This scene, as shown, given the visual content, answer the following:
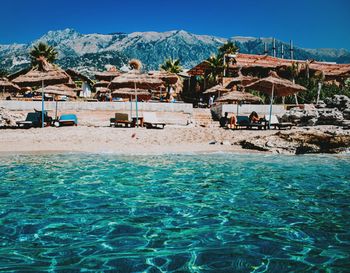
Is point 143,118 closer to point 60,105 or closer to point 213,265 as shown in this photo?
point 60,105

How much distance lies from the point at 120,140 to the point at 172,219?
9.93 metres

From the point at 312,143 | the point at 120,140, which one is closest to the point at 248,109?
the point at 312,143

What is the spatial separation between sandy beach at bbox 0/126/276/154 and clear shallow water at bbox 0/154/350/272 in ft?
10.7

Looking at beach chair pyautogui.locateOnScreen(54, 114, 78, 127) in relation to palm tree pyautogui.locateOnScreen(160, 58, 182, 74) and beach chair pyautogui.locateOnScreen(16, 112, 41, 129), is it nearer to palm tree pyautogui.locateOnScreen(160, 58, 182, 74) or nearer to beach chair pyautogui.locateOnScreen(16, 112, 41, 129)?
beach chair pyautogui.locateOnScreen(16, 112, 41, 129)

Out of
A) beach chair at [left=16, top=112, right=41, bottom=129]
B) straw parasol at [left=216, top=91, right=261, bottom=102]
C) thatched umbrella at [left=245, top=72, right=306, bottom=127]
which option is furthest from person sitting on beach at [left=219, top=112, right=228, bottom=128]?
beach chair at [left=16, top=112, right=41, bottom=129]

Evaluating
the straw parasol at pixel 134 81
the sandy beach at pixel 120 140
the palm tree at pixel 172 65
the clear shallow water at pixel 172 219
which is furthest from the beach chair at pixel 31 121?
the palm tree at pixel 172 65

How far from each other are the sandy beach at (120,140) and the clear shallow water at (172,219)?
3.27 meters

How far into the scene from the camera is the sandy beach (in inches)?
474

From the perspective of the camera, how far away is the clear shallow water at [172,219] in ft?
10.9

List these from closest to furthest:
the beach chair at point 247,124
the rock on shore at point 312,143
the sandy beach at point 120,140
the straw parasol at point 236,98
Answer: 1. the sandy beach at point 120,140
2. the rock on shore at point 312,143
3. the beach chair at point 247,124
4. the straw parasol at point 236,98

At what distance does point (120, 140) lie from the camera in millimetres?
14219

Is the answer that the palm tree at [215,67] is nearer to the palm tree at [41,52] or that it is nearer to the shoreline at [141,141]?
the shoreline at [141,141]

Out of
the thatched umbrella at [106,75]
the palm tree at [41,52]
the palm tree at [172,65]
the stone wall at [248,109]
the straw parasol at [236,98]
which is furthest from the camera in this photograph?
the palm tree at [172,65]

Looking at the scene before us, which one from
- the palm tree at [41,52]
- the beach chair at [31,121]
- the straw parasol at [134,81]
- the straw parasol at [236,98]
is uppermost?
the palm tree at [41,52]
